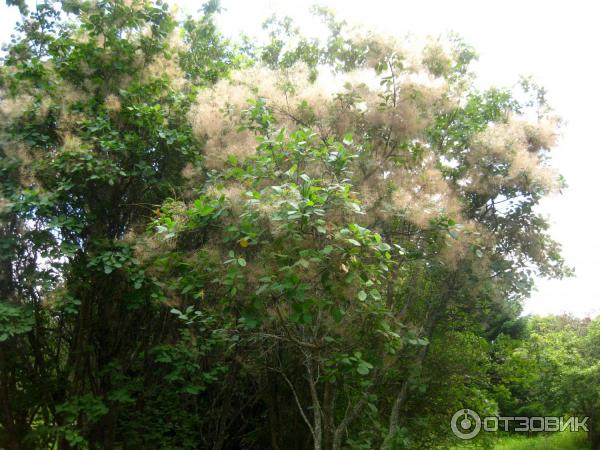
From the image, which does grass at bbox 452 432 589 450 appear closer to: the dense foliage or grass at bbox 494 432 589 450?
grass at bbox 494 432 589 450

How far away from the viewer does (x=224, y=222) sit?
12.8ft

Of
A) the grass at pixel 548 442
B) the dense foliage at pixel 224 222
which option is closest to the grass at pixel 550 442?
the grass at pixel 548 442

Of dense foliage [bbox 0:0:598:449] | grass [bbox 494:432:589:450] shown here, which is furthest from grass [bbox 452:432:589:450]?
dense foliage [bbox 0:0:598:449]

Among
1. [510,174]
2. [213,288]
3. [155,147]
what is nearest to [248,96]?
[155,147]

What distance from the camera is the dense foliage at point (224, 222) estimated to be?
4289 millimetres

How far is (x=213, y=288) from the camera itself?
4.34 m

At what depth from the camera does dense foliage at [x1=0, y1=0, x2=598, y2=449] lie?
4289 millimetres

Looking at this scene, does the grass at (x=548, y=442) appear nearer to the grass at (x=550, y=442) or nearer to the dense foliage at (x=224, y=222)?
the grass at (x=550, y=442)

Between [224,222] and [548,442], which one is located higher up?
[224,222]

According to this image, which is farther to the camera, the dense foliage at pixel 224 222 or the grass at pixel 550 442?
the grass at pixel 550 442

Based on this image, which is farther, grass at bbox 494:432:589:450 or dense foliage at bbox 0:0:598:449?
grass at bbox 494:432:589:450

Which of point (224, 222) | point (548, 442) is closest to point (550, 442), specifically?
point (548, 442)

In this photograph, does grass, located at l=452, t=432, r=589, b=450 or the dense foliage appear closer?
the dense foliage

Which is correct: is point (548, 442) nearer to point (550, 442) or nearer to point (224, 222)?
point (550, 442)
